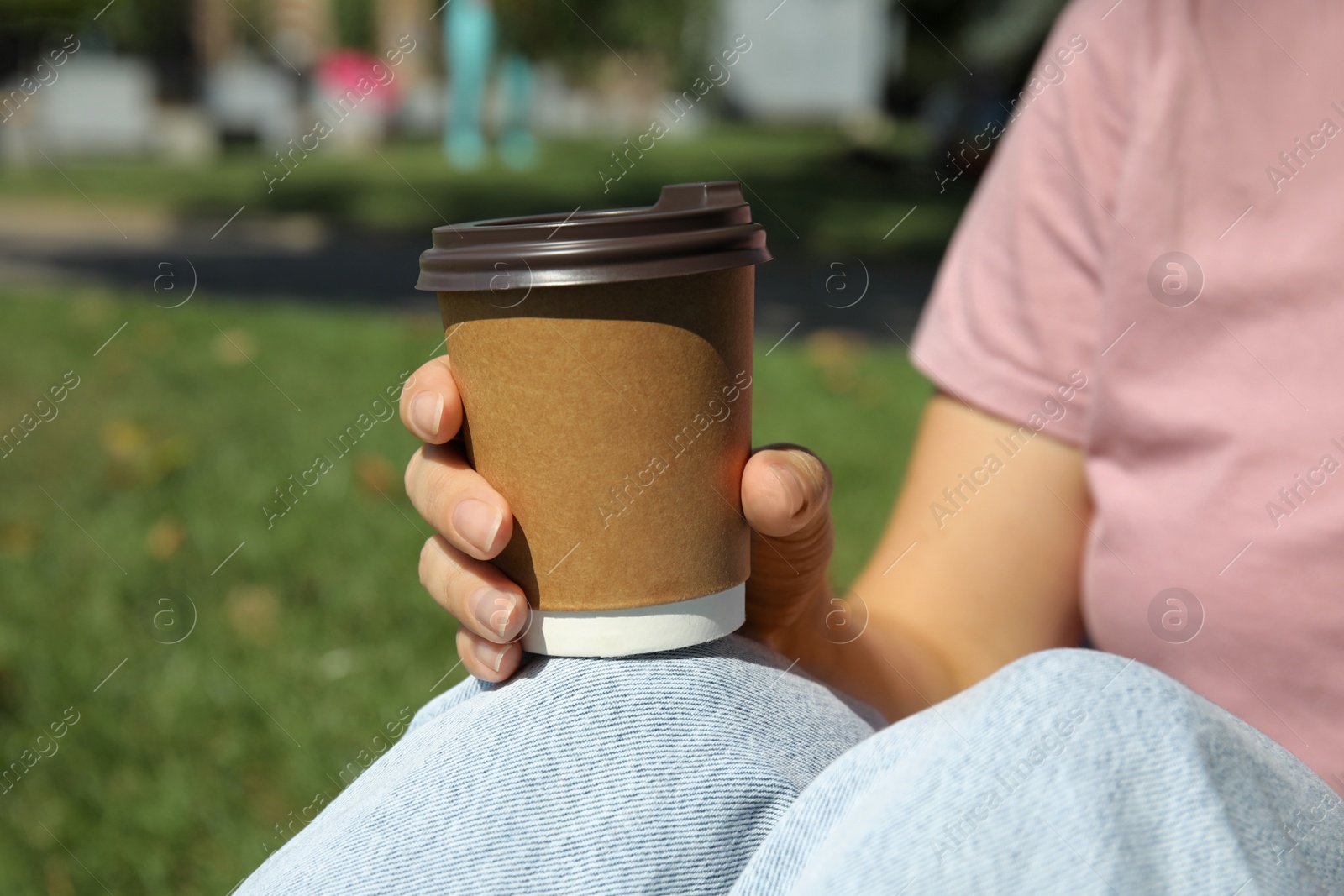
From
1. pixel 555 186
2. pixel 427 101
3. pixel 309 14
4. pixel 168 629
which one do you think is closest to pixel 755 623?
pixel 168 629

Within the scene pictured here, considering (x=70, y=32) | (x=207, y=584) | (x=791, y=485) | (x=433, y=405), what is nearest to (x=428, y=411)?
(x=433, y=405)

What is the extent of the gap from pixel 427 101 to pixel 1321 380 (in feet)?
98.6

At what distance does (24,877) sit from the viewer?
1.88 metres

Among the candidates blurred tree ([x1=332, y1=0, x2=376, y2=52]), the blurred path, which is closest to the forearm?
the blurred path

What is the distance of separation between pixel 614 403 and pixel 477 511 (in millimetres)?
152

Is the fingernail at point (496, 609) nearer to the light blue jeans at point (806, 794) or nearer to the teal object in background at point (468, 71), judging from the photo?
the light blue jeans at point (806, 794)

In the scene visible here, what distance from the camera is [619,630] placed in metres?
1.06

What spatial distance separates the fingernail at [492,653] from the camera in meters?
1.06

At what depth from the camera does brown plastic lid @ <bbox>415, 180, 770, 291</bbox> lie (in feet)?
3.13

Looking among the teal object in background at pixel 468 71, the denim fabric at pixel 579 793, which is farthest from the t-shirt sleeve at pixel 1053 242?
the teal object in background at pixel 468 71

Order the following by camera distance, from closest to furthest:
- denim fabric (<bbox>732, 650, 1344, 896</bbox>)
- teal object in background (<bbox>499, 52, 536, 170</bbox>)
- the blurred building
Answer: denim fabric (<bbox>732, 650, 1344, 896</bbox>), teal object in background (<bbox>499, 52, 536, 170</bbox>), the blurred building

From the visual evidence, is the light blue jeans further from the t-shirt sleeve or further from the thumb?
the t-shirt sleeve

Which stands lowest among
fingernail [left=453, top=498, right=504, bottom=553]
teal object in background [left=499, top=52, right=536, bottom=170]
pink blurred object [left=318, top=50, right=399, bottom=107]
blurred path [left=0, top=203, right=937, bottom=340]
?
pink blurred object [left=318, top=50, right=399, bottom=107]

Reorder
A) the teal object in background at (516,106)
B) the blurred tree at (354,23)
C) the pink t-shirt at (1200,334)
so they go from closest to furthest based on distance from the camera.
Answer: the pink t-shirt at (1200,334) → the teal object in background at (516,106) → the blurred tree at (354,23)
